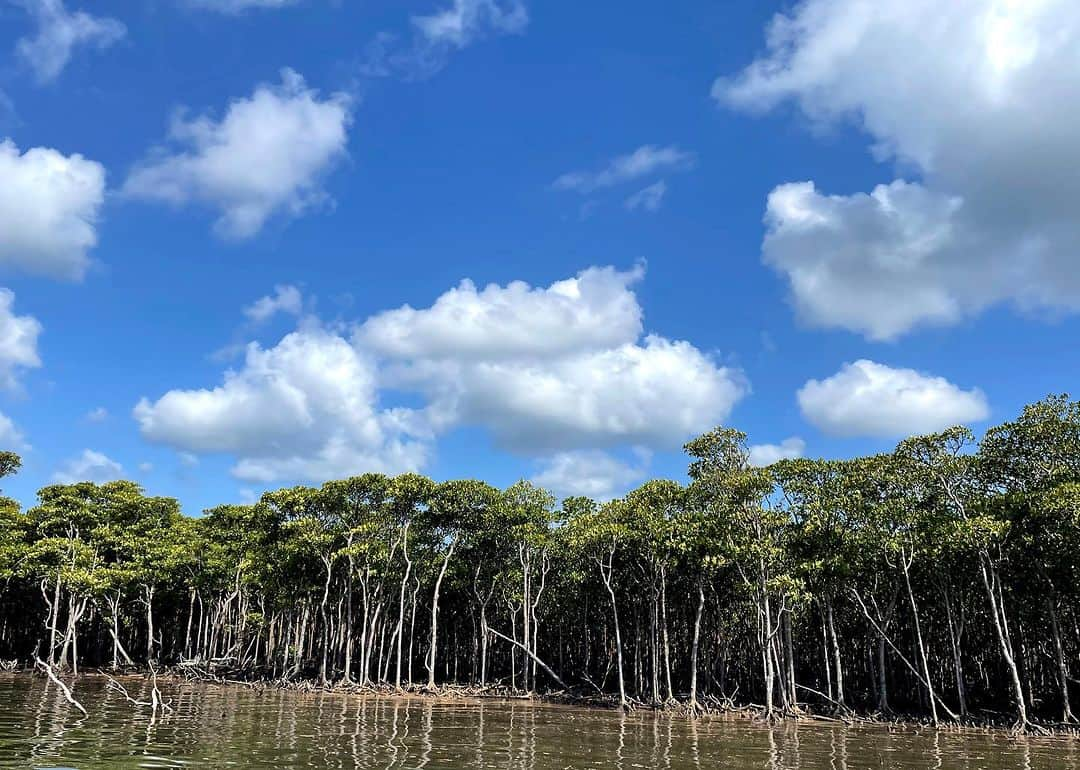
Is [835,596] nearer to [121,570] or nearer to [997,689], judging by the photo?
[997,689]

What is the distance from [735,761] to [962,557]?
14.8 metres

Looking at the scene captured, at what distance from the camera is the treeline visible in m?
27.5

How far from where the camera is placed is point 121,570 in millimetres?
40469

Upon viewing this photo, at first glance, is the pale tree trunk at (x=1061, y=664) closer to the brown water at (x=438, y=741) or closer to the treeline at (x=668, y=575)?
the treeline at (x=668, y=575)

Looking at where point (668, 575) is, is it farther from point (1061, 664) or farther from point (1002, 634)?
point (1061, 664)

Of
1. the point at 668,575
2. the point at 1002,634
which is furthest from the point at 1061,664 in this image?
the point at 668,575

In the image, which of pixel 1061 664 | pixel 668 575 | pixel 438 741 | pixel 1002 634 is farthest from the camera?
Result: pixel 668 575

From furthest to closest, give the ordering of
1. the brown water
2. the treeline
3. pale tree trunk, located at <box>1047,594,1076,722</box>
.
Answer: the treeline, pale tree trunk, located at <box>1047,594,1076,722</box>, the brown water

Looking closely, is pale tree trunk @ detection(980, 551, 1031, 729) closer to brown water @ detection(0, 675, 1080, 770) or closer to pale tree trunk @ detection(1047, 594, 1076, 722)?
pale tree trunk @ detection(1047, 594, 1076, 722)

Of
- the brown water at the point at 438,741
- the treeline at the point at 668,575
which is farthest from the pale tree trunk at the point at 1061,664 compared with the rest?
the brown water at the point at 438,741

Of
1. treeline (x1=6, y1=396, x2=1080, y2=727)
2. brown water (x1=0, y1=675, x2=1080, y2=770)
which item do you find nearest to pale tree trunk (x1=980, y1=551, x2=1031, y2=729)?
treeline (x1=6, y1=396, x2=1080, y2=727)

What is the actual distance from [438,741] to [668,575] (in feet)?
57.2

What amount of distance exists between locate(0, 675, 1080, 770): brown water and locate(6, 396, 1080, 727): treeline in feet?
15.3

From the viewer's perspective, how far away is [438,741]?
20938mm
